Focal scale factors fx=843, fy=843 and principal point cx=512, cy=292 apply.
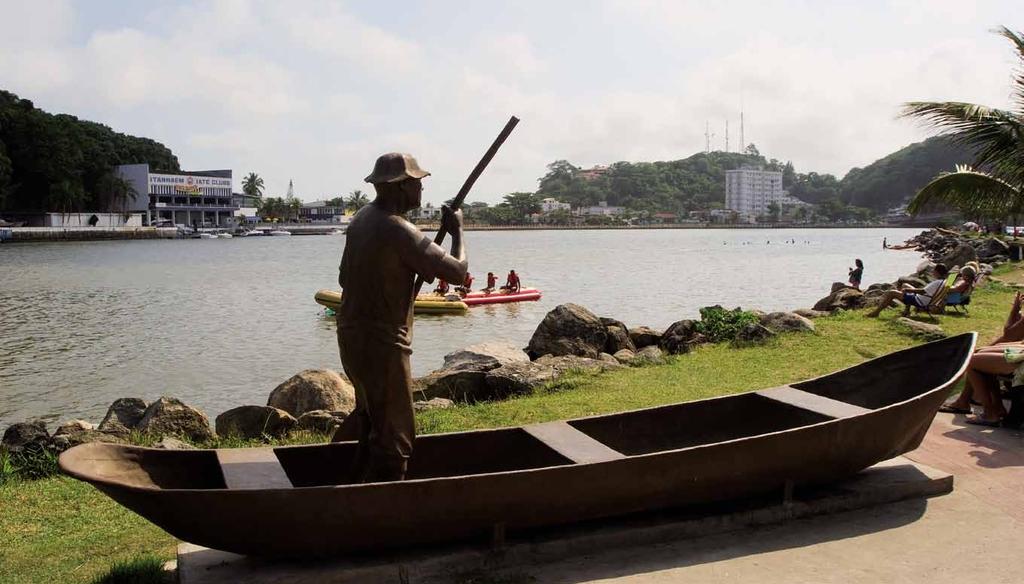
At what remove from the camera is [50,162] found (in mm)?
85375

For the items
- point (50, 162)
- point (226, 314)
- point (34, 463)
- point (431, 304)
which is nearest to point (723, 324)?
point (34, 463)

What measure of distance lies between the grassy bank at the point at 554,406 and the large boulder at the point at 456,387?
0.90m

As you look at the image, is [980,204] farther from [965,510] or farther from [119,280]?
[119,280]

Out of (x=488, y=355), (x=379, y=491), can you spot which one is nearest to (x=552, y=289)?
(x=488, y=355)

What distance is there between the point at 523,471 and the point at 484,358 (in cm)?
843

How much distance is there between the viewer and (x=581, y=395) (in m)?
10.4

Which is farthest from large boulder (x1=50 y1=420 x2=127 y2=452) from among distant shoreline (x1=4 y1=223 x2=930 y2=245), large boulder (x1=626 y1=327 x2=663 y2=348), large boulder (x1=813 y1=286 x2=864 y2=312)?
distant shoreline (x1=4 y1=223 x2=930 y2=245)

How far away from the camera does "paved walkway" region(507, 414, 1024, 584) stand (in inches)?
192

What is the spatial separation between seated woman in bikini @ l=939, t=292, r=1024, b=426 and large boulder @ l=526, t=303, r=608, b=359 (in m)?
7.25

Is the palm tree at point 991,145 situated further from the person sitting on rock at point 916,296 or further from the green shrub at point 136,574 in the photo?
the green shrub at point 136,574

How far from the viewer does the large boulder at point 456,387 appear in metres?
11.1

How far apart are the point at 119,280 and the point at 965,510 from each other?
45.2m

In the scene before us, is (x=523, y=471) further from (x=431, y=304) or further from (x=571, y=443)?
(x=431, y=304)

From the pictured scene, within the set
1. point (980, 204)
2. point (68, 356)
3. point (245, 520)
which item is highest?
point (980, 204)
